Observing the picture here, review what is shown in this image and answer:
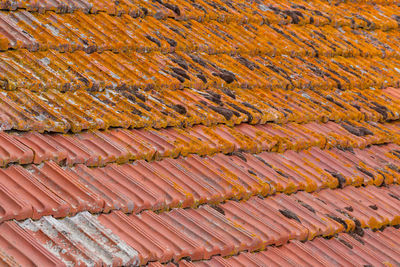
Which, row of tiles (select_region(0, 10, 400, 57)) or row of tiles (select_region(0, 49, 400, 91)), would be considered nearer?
row of tiles (select_region(0, 49, 400, 91))

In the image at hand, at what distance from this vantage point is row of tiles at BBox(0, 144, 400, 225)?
94.3 inches

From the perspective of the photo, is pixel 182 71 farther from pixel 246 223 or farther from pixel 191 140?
pixel 246 223

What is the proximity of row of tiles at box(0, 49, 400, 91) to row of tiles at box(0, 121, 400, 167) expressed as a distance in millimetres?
392

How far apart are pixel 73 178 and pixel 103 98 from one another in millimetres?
787

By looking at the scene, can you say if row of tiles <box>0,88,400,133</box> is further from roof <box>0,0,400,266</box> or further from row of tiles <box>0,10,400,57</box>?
row of tiles <box>0,10,400,57</box>

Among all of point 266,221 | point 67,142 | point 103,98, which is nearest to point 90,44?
point 103,98

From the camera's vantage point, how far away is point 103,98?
3.29 meters

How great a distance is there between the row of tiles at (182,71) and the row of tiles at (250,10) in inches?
16.6

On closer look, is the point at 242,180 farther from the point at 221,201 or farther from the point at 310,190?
the point at 310,190

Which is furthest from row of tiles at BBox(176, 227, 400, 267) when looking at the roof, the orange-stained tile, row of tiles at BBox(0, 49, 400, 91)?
row of tiles at BBox(0, 49, 400, 91)

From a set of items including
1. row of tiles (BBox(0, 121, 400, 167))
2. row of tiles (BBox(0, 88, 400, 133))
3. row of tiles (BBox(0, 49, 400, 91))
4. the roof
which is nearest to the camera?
the roof

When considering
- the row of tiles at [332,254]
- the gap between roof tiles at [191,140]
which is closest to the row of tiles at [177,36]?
Result: the gap between roof tiles at [191,140]

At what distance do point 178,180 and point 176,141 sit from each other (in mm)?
311

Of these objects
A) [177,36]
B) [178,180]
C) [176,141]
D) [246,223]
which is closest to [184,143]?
[176,141]
